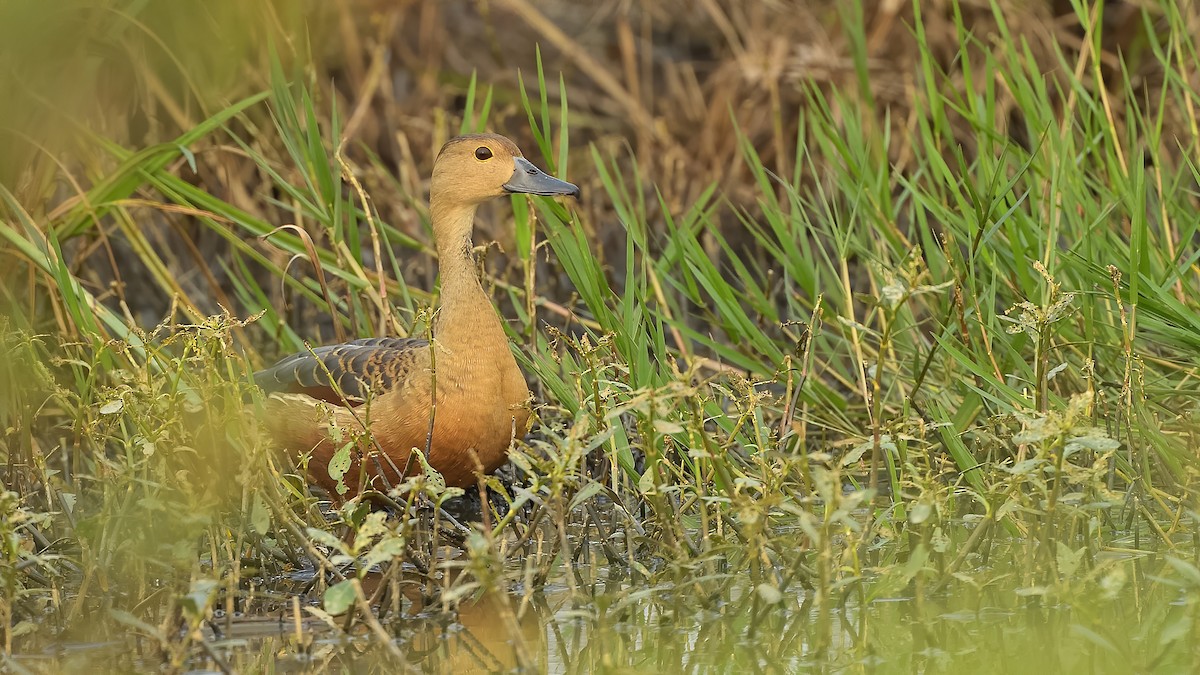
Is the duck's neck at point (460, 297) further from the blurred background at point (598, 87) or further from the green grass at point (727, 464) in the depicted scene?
the blurred background at point (598, 87)

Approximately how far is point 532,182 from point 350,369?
0.75 m

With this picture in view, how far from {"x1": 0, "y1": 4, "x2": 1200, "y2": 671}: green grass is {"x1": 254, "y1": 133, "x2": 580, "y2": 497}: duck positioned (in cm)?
16

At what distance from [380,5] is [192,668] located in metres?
4.85

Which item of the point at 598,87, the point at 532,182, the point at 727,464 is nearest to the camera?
the point at 727,464

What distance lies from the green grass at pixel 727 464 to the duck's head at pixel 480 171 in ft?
0.50

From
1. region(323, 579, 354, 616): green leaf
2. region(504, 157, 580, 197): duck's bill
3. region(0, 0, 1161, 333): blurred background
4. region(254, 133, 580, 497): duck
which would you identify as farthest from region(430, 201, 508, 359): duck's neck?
region(323, 579, 354, 616): green leaf

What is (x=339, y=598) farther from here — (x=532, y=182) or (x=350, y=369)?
(x=532, y=182)

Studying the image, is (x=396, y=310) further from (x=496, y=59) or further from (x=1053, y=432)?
(x=496, y=59)

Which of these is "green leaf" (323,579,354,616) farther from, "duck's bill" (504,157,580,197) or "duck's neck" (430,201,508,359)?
"duck's bill" (504,157,580,197)

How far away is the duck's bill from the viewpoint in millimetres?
4535

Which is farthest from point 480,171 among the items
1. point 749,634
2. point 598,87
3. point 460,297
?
point 598,87

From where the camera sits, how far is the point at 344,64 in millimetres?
7512

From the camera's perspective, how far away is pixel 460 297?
4418 mm

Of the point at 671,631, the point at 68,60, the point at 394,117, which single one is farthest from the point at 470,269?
the point at 394,117
